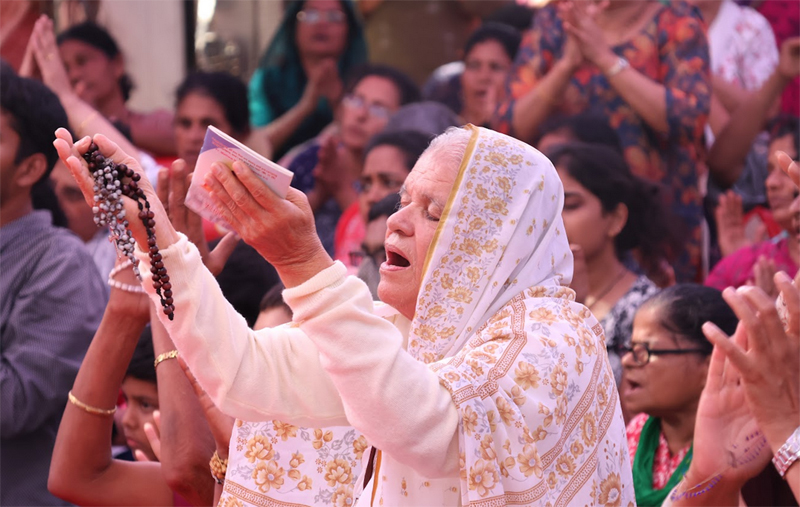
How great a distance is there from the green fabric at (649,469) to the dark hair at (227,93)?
286cm

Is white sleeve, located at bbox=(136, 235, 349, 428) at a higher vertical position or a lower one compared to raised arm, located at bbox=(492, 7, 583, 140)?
higher

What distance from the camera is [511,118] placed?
16.8 ft

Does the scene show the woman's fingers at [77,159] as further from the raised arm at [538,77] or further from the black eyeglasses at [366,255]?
the raised arm at [538,77]

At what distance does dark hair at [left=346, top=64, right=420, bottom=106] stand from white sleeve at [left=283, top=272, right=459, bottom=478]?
13.1 ft

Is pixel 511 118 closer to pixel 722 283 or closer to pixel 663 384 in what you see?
pixel 722 283

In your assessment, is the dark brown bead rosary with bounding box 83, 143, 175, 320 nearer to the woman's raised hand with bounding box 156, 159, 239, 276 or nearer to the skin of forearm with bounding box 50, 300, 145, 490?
the woman's raised hand with bounding box 156, 159, 239, 276

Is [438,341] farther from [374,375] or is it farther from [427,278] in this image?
[374,375]

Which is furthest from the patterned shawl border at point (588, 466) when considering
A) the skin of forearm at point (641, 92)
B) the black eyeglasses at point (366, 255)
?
the skin of forearm at point (641, 92)

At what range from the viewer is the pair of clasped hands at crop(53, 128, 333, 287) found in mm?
1900

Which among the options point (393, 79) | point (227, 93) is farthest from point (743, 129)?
point (227, 93)

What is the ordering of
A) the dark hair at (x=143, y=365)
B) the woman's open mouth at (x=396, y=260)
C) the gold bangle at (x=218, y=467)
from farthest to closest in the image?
the dark hair at (x=143, y=365) → the gold bangle at (x=218, y=467) → the woman's open mouth at (x=396, y=260)

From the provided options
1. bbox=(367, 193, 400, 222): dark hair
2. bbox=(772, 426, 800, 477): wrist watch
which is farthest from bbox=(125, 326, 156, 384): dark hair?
bbox=(772, 426, 800, 477): wrist watch

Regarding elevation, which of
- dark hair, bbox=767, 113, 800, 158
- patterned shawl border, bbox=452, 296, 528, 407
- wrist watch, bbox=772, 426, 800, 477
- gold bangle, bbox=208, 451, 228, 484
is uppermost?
patterned shawl border, bbox=452, 296, 528, 407

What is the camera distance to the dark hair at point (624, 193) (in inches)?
167
